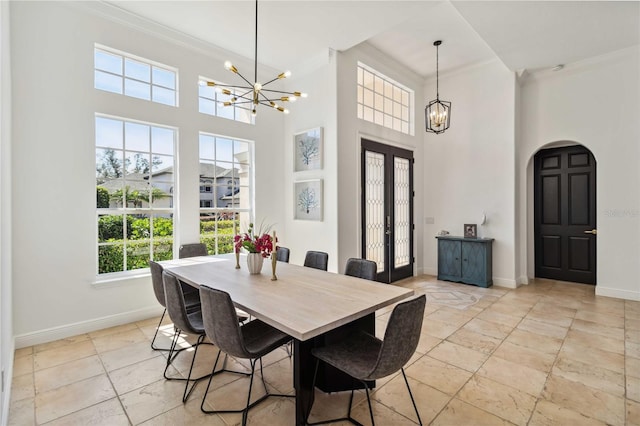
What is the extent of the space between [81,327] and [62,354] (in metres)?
0.50

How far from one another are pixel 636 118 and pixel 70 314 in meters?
7.80

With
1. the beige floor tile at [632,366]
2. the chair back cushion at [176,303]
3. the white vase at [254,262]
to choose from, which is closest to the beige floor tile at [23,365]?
the chair back cushion at [176,303]

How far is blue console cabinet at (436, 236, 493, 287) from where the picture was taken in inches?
203

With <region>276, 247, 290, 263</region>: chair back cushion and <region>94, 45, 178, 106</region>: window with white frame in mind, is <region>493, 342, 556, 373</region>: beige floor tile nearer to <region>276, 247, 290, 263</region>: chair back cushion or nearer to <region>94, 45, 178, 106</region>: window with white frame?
<region>276, 247, 290, 263</region>: chair back cushion

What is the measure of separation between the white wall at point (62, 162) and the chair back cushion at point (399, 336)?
3.33m

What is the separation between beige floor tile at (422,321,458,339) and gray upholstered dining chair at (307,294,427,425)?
146 centimetres

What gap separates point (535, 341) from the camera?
3104mm

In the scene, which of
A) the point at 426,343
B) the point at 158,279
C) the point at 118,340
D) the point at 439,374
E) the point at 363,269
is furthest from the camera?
the point at 118,340

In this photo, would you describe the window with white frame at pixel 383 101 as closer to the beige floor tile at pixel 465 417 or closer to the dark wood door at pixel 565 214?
the dark wood door at pixel 565 214

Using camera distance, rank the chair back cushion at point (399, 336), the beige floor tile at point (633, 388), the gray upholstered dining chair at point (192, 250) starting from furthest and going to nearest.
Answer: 1. the gray upholstered dining chair at point (192, 250)
2. the beige floor tile at point (633, 388)
3. the chair back cushion at point (399, 336)

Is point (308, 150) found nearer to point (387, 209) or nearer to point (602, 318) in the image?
point (387, 209)

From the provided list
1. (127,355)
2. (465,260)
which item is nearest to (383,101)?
(465,260)

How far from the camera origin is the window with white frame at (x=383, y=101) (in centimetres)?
505

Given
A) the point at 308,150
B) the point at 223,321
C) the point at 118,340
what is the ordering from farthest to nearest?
the point at 308,150, the point at 118,340, the point at 223,321
